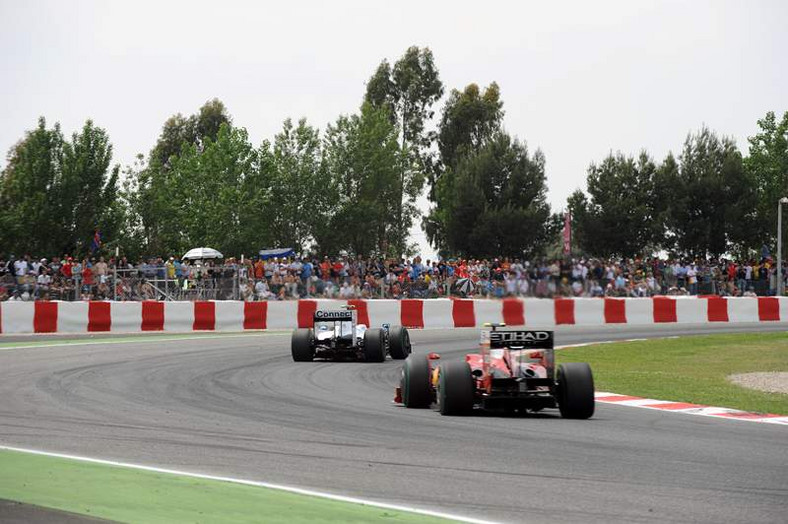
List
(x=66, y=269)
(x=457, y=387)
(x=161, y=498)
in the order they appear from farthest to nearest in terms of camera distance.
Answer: (x=66, y=269), (x=457, y=387), (x=161, y=498)

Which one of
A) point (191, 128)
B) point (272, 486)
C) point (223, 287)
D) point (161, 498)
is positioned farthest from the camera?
point (191, 128)

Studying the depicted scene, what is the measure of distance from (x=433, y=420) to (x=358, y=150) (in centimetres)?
5874

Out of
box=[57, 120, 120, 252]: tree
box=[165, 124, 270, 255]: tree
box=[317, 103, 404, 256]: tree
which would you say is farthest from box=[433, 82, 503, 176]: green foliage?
box=[57, 120, 120, 252]: tree

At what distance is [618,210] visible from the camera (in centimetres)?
6656

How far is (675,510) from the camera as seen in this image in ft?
25.2

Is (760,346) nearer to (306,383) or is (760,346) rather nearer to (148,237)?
(306,383)

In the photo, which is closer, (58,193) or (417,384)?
(417,384)

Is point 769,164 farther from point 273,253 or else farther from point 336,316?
point 336,316

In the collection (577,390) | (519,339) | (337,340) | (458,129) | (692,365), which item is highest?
(458,129)

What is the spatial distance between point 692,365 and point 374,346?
18.6ft

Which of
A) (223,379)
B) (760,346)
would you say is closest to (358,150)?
(760,346)

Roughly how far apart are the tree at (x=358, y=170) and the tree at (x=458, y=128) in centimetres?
867

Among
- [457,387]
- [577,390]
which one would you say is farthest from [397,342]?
[577,390]

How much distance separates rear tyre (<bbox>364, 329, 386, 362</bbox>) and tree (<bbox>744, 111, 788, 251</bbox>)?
53745 millimetres
